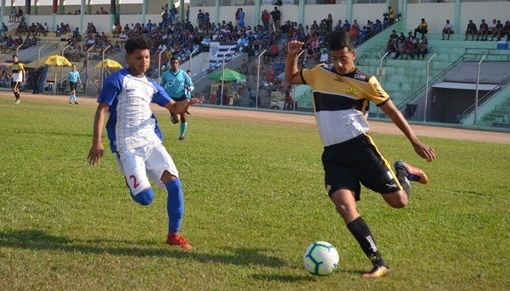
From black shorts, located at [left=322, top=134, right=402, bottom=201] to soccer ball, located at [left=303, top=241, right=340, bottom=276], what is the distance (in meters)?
0.75

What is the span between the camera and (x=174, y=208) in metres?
7.39

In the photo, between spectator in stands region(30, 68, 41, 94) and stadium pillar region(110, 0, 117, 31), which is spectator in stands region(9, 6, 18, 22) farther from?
spectator in stands region(30, 68, 41, 94)

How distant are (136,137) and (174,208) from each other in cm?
75

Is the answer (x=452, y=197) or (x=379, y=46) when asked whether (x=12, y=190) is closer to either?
(x=452, y=197)

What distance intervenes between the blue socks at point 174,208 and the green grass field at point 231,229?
0.20 meters

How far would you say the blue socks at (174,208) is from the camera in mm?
7332

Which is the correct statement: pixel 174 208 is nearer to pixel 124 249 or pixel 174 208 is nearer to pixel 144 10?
pixel 124 249

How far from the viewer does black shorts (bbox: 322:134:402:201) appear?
7023mm

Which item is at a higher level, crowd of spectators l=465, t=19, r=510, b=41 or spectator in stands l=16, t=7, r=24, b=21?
spectator in stands l=16, t=7, r=24, b=21

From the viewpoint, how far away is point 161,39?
2178 inches

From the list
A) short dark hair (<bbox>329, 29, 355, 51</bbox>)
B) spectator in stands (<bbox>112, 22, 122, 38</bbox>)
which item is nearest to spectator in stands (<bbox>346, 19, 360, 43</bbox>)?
spectator in stands (<bbox>112, 22, 122, 38</bbox>)

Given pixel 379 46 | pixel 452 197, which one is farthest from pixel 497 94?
pixel 452 197

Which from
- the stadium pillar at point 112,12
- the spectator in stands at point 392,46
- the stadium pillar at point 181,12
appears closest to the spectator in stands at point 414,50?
the spectator in stands at point 392,46

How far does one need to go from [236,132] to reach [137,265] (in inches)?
635
